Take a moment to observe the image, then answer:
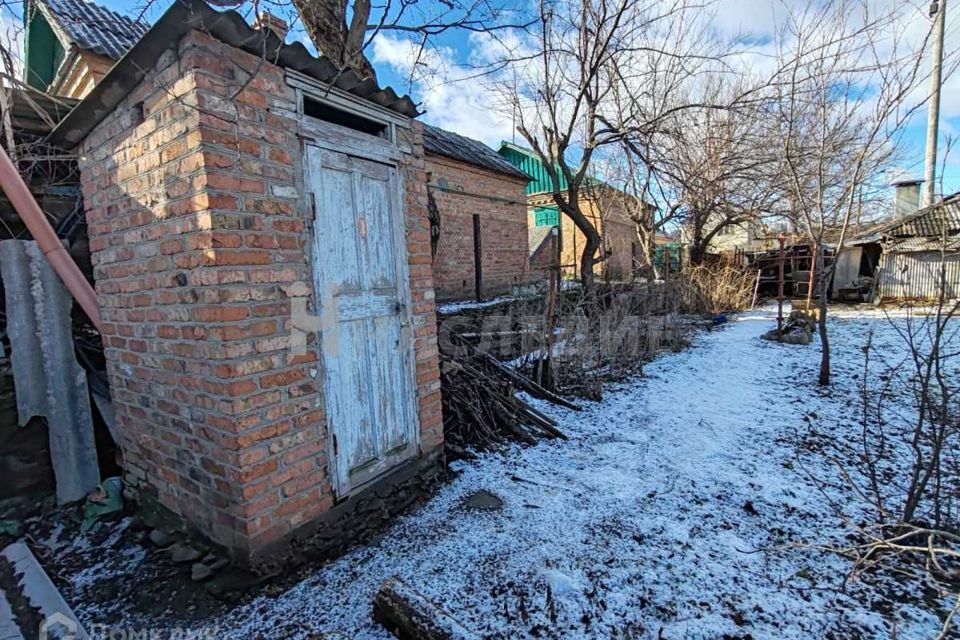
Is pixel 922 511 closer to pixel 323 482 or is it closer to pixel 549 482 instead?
pixel 549 482

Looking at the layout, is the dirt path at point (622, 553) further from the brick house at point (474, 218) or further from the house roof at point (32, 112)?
the brick house at point (474, 218)

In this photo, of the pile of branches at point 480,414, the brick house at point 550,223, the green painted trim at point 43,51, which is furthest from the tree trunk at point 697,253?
the green painted trim at point 43,51

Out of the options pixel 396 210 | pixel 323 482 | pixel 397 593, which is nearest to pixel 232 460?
pixel 323 482

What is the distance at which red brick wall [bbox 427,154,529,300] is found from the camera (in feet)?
34.4

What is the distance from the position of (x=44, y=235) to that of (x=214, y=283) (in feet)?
5.32

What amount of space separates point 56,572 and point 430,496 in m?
2.06

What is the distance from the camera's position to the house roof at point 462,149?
10617 millimetres

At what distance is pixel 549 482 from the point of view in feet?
10.5

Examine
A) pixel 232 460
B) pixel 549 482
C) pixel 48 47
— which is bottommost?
pixel 549 482

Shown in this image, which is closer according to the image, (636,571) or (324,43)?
(636,571)

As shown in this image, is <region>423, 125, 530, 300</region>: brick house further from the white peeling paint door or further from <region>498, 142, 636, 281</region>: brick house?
the white peeling paint door

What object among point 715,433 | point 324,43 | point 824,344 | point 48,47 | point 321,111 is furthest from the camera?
point 48,47

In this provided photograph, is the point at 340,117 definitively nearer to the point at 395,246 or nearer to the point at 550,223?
the point at 395,246

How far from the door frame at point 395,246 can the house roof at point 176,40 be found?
0.25 m
